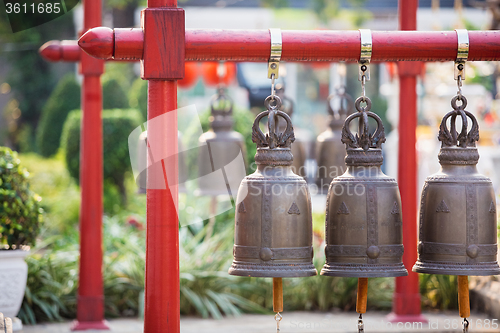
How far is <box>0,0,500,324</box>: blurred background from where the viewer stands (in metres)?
5.45

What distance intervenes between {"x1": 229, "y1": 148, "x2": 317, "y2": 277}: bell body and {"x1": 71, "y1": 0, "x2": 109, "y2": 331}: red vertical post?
98.5 inches

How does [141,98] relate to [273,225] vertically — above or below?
above

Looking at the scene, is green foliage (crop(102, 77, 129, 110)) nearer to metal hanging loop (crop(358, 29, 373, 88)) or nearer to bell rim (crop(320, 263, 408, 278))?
metal hanging loop (crop(358, 29, 373, 88))

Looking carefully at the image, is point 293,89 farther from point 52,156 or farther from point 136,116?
point 136,116

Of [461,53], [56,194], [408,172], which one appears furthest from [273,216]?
[56,194]

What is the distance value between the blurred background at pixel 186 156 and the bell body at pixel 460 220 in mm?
1255

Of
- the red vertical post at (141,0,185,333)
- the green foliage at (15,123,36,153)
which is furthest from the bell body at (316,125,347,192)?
the green foliage at (15,123,36,153)

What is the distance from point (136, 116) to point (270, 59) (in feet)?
23.4

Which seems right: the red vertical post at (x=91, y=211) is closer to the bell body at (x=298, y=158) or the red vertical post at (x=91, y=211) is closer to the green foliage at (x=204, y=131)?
the bell body at (x=298, y=158)

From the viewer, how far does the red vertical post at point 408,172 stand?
14.8 feet

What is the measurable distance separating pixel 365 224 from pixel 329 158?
1.75 meters

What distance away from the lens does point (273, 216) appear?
244cm

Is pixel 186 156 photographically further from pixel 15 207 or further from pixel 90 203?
pixel 15 207

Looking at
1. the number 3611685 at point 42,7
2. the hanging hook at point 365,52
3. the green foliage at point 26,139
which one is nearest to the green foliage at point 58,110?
the number 3611685 at point 42,7
